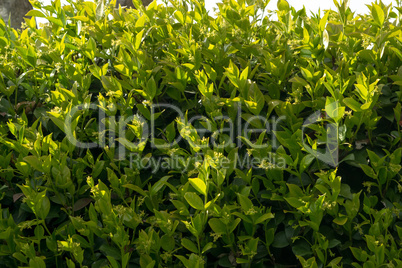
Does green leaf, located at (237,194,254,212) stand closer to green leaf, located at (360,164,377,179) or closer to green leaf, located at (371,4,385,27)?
green leaf, located at (360,164,377,179)

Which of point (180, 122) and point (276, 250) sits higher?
point (180, 122)

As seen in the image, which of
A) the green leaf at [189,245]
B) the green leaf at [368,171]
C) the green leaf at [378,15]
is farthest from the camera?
the green leaf at [378,15]

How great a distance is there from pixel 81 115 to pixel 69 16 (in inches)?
40.6

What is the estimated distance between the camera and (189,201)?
2.31 meters

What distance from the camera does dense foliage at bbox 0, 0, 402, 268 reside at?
2441 millimetres

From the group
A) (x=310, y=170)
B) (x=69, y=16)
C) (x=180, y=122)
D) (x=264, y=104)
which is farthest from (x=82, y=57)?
(x=310, y=170)

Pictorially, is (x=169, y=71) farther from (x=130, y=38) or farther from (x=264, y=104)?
(x=264, y=104)

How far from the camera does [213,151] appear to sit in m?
2.49

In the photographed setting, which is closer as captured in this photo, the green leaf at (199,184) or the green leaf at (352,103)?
the green leaf at (199,184)
